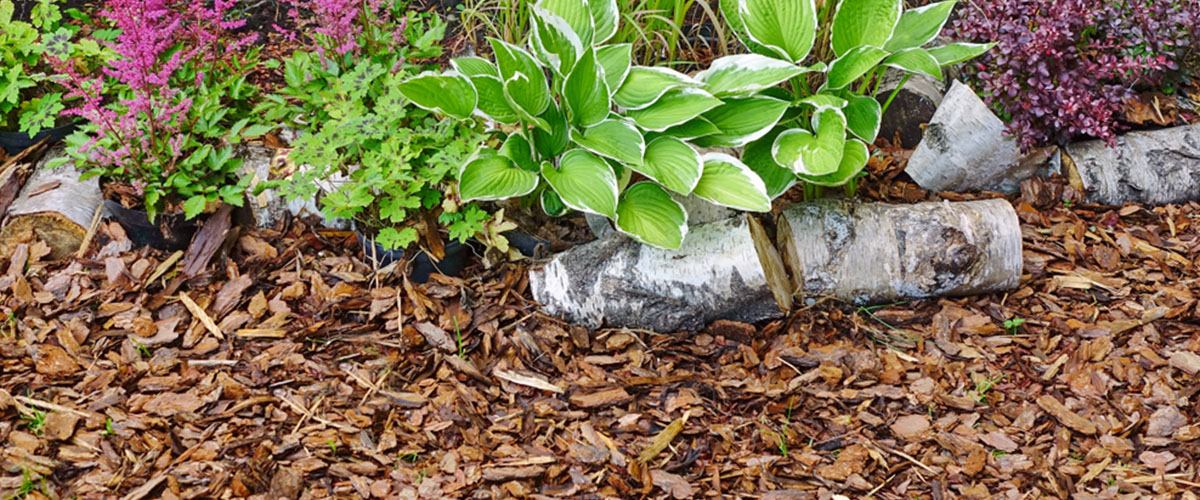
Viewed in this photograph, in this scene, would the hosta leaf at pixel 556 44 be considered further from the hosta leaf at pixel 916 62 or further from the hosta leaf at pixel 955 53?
the hosta leaf at pixel 955 53

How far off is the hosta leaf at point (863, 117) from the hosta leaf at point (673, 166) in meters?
0.58

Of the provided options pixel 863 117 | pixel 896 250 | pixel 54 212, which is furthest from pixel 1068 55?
pixel 54 212

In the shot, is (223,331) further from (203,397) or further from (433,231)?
(433,231)

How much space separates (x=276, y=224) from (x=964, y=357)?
92.9 inches

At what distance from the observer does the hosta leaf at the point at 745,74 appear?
2758mm

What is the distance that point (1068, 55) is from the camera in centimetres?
338

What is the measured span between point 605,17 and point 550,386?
1205mm

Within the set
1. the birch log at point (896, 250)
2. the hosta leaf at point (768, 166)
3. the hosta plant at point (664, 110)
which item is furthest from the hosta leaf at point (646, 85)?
the birch log at point (896, 250)

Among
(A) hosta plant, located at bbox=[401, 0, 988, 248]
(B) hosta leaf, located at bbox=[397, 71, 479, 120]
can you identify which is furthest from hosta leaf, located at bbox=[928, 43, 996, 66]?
(B) hosta leaf, located at bbox=[397, 71, 479, 120]

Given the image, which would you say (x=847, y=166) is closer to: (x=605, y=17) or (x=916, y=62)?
(x=916, y=62)

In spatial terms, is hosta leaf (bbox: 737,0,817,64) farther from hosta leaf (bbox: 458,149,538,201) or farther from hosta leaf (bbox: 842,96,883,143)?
hosta leaf (bbox: 458,149,538,201)

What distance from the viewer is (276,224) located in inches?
133

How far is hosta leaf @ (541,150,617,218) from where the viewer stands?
268 cm

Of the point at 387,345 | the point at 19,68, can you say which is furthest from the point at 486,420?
the point at 19,68
